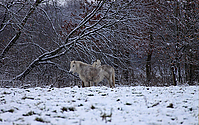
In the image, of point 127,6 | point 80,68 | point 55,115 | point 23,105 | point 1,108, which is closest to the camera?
point 55,115

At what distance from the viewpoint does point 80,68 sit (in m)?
9.45

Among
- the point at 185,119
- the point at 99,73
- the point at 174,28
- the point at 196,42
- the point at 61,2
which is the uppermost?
the point at 61,2

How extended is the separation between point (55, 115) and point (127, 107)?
1663 millimetres

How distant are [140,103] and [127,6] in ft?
24.1

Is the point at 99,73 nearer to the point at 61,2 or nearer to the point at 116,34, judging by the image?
the point at 116,34

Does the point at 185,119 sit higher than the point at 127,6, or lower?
lower

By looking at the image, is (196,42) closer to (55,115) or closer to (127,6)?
(127,6)

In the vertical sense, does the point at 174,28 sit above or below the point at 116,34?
above

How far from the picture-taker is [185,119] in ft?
11.2

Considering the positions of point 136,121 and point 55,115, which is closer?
point 136,121

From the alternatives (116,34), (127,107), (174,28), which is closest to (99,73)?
(116,34)

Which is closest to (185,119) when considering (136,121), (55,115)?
(136,121)

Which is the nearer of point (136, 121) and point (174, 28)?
point (136, 121)

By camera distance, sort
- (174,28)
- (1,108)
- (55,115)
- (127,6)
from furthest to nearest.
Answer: (174,28) < (127,6) < (1,108) < (55,115)
